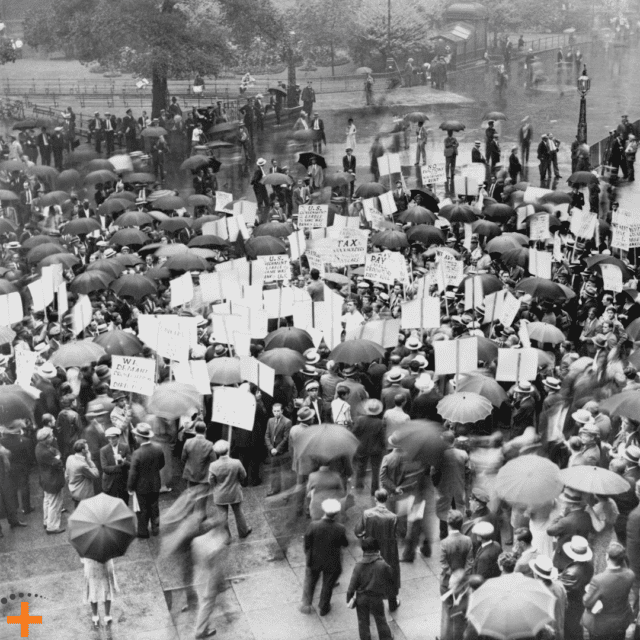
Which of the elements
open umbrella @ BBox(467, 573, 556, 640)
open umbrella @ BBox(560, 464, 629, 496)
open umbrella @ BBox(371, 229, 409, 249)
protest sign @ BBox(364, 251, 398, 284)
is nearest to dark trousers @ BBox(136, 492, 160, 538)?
open umbrella @ BBox(560, 464, 629, 496)

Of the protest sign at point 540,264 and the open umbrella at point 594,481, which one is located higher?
the protest sign at point 540,264

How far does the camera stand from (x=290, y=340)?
1370 centimetres

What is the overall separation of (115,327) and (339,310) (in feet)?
10.4

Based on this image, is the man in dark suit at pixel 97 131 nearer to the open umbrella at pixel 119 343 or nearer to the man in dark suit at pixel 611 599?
the open umbrella at pixel 119 343

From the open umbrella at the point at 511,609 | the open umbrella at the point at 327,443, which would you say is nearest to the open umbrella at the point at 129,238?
the open umbrella at the point at 327,443

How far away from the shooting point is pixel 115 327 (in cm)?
1485

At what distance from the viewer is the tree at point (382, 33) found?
46625 mm

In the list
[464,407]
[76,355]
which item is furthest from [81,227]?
[464,407]

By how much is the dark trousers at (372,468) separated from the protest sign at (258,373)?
1.29m

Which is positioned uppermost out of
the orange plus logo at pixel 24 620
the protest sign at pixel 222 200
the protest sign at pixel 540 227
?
the protest sign at pixel 222 200

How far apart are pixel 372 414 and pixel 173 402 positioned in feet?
7.26

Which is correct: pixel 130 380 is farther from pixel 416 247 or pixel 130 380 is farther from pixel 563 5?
pixel 563 5

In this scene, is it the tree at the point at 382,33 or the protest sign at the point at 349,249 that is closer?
the protest sign at the point at 349,249

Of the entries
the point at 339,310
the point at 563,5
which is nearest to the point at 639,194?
the point at 339,310
